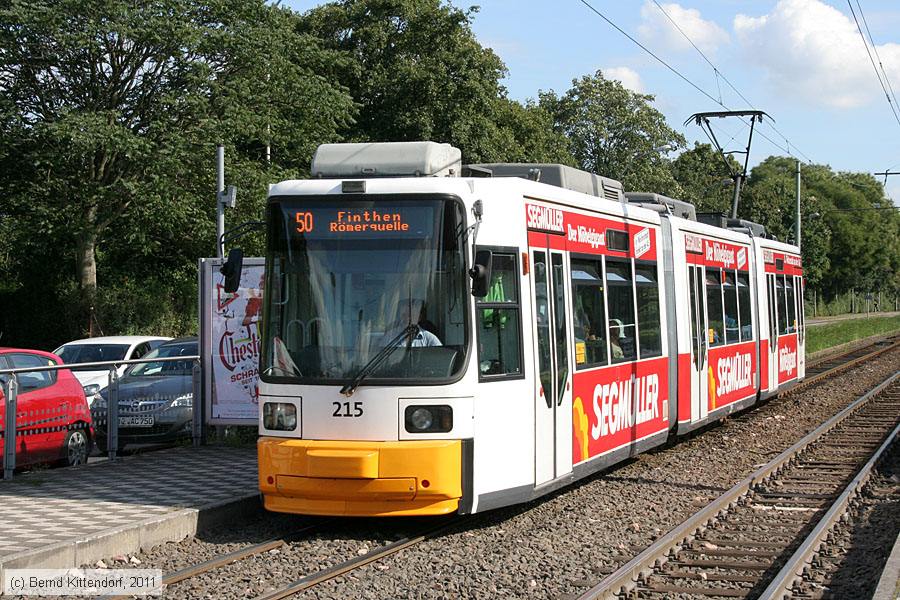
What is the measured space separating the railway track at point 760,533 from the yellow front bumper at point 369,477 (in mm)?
1710

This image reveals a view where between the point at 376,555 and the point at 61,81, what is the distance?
2841 cm

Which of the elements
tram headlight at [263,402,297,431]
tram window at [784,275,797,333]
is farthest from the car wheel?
tram window at [784,275,797,333]

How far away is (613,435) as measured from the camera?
12.3 m

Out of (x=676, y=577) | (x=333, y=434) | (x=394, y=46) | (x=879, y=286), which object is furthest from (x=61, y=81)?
(x=879, y=286)

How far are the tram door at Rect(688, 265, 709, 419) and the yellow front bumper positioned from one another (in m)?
7.06

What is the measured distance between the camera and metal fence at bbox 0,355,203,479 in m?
13.0

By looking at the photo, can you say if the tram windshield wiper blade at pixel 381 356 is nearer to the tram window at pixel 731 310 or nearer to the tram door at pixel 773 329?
the tram window at pixel 731 310

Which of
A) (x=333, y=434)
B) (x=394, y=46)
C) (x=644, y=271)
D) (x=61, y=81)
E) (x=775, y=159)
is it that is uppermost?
(x=775, y=159)

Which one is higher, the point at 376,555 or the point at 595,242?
the point at 595,242

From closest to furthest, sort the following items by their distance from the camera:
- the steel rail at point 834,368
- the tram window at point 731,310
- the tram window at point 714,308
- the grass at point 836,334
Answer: the tram window at point 714,308
the tram window at point 731,310
the steel rail at point 834,368
the grass at point 836,334

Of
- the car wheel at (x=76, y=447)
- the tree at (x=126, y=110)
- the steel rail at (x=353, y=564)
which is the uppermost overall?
the tree at (x=126, y=110)

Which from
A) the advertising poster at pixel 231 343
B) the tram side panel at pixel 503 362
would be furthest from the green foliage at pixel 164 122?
the tram side panel at pixel 503 362

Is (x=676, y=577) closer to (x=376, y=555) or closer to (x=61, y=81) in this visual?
(x=376, y=555)

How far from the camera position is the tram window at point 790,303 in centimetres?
2306
